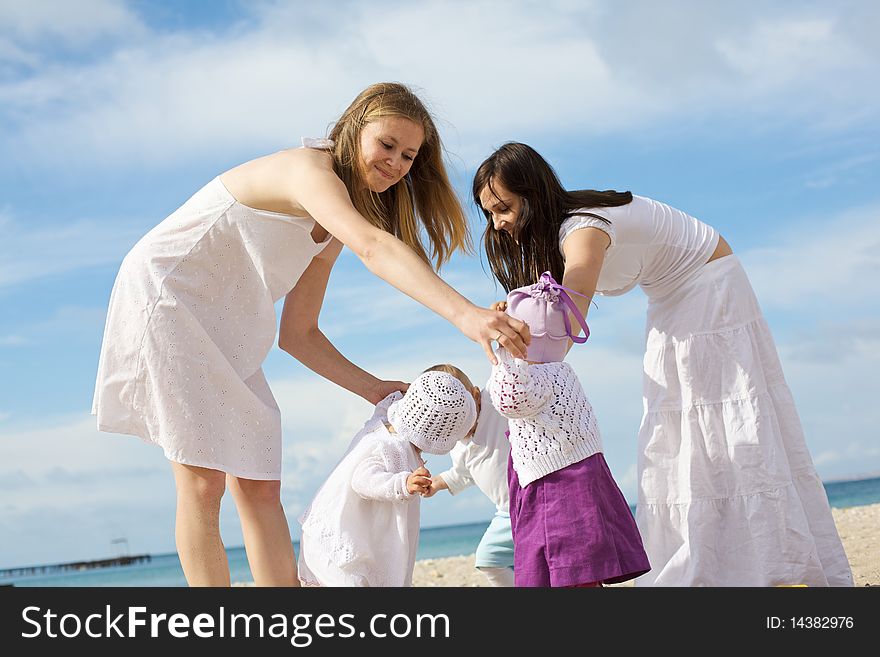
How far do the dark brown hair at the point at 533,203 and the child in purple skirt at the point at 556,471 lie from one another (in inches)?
16.3

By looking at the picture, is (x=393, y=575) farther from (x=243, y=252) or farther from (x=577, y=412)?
(x=243, y=252)

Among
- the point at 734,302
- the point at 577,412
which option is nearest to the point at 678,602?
the point at 577,412

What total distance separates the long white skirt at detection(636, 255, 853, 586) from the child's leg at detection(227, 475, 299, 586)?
150cm

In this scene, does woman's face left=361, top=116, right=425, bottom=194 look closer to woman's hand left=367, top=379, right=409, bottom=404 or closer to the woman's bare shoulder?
the woman's bare shoulder

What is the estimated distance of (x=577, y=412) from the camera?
3.17 meters

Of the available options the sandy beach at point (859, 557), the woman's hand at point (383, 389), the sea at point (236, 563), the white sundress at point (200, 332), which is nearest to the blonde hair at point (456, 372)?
the woman's hand at point (383, 389)

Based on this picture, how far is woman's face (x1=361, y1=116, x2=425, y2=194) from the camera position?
129 inches

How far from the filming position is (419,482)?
3.23m

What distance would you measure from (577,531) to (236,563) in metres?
29.6

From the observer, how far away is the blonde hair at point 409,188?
3.33 metres

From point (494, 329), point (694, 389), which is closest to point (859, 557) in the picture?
point (694, 389)

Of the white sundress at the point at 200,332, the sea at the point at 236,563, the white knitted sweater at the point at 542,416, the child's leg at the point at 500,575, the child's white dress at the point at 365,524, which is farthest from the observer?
the sea at the point at 236,563

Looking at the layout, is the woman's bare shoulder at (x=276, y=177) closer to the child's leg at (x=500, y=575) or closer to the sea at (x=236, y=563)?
the child's leg at (x=500, y=575)

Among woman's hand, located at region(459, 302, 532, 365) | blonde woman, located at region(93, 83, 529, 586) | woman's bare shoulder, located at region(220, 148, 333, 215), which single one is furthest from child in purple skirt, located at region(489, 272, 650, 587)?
woman's bare shoulder, located at region(220, 148, 333, 215)
